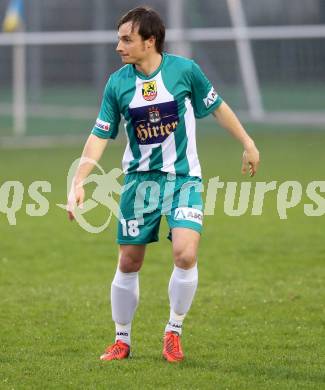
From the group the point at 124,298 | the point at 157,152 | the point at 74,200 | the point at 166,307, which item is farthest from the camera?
the point at 166,307

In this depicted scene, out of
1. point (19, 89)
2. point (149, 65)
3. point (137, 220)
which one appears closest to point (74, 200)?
point (137, 220)

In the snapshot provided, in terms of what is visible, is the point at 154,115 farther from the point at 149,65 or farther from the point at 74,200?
the point at 74,200

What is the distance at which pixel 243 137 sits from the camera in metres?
6.52

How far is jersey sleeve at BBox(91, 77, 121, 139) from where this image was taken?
6512 mm

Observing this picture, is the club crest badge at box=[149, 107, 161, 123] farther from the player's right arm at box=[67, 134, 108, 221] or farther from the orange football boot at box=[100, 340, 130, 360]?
the orange football boot at box=[100, 340, 130, 360]

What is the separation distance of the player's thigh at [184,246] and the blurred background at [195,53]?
19419 mm

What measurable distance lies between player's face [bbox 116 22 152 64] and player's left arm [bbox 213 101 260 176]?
600 mm

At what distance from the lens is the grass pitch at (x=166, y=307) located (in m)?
6.09

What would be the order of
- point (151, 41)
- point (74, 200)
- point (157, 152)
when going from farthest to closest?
point (157, 152) → point (151, 41) → point (74, 200)

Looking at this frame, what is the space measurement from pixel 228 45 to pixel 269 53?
1.22 m

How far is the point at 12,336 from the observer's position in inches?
283

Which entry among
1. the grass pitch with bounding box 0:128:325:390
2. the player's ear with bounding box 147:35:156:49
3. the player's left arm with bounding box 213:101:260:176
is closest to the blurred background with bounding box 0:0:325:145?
the grass pitch with bounding box 0:128:325:390

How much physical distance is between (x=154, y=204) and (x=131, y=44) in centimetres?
94

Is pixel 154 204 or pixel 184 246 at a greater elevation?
pixel 154 204
